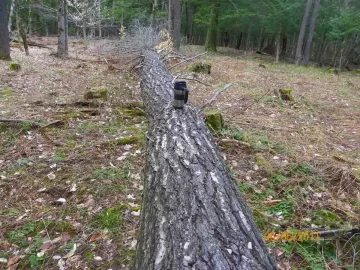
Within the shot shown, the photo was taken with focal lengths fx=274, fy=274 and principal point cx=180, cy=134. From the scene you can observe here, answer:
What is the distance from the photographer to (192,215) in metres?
1.59

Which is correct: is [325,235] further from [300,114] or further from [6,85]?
[6,85]

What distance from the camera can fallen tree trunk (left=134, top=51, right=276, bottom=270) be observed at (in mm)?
1358

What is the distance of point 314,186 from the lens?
3.04 m

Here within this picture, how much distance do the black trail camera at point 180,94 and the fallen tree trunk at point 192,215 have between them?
464 mm

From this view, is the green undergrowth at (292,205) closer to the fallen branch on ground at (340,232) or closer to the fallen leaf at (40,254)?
the fallen branch on ground at (340,232)

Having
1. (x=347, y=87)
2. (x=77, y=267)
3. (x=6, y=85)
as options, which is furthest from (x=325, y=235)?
(x=347, y=87)

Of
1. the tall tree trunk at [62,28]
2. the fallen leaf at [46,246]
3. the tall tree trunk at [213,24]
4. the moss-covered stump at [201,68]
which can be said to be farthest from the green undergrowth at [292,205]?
the tall tree trunk at [213,24]

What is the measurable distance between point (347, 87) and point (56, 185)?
32.6 feet

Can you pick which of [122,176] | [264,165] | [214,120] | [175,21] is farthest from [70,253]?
[175,21]

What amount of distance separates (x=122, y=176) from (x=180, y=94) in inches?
44.7

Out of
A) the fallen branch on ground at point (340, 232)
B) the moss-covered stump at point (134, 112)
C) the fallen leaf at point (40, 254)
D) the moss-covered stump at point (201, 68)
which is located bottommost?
the fallen leaf at point (40, 254)

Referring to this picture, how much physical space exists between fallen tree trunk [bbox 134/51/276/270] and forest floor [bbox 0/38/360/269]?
2.07 feet

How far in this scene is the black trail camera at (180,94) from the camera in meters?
2.80

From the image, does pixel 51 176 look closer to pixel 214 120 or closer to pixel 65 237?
pixel 65 237
